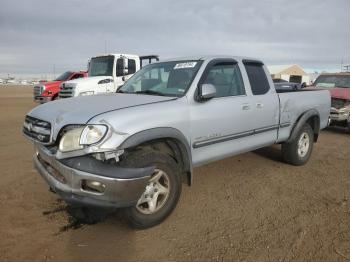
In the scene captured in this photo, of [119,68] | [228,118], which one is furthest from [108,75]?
[228,118]

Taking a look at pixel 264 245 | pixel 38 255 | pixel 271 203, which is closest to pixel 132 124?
pixel 38 255

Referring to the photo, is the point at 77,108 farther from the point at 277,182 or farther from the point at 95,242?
the point at 277,182

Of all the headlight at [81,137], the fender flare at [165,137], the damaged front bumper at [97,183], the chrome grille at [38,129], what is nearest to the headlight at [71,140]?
the headlight at [81,137]

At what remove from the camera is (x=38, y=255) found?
3.19 m

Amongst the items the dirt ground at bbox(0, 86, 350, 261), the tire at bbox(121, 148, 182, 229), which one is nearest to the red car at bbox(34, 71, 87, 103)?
the dirt ground at bbox(0, 86, 350, 261)

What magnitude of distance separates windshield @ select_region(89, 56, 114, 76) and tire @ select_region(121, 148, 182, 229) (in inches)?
416

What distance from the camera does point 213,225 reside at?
12.6ft

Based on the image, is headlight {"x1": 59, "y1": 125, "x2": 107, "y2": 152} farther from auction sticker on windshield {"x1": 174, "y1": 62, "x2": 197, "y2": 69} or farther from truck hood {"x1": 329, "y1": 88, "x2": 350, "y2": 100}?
truck hood {"x1": 329, "y1": 88, "x2": 350, "y2": 100}

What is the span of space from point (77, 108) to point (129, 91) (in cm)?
140

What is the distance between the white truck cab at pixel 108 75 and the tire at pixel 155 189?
31.9ft

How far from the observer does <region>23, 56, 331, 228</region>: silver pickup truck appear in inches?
127

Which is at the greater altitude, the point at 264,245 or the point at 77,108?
the point at 77,108

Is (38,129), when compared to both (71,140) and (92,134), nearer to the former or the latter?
(71,140)

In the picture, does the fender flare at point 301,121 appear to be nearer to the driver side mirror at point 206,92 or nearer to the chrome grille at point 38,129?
the driver side mirror at point 206,92
